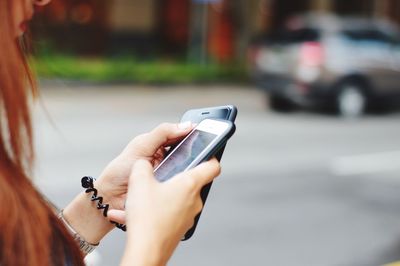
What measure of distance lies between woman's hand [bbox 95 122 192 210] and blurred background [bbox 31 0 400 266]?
159 mm

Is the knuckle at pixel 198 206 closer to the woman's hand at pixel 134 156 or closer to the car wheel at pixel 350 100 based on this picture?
the woman's hand at pixel 134 156

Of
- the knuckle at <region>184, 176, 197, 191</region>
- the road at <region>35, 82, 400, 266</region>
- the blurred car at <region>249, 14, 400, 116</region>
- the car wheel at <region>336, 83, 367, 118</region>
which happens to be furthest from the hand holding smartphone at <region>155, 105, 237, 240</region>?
the car wheel at <region>336, 83, 367, 118</region>

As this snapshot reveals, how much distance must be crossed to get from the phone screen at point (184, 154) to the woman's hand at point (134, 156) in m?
0.06

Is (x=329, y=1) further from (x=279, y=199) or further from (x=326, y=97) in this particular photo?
(x=279, y=199)

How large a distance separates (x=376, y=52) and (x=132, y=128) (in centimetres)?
533

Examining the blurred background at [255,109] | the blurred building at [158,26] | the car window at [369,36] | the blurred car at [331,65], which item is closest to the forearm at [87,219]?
the blurred background at [255,109]

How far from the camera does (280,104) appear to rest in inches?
534

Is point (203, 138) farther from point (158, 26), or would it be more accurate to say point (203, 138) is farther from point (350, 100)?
point (158, 26)

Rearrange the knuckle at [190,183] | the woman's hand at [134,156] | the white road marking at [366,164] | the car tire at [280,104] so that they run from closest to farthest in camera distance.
A: the knuckle at [190,183]
the woman's hand at [134,156]
the white road marking at [366,164]
the car tire at [280,104]

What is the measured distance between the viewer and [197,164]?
4.43 ft

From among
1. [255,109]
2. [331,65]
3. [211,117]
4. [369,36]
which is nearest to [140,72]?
[255,109]

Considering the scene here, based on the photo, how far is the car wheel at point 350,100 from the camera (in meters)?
13.1

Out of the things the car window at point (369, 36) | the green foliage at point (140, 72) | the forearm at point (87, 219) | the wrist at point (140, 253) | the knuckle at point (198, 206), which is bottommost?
the green foliage at point (140, 72)

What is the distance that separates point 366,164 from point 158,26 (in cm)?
1342
